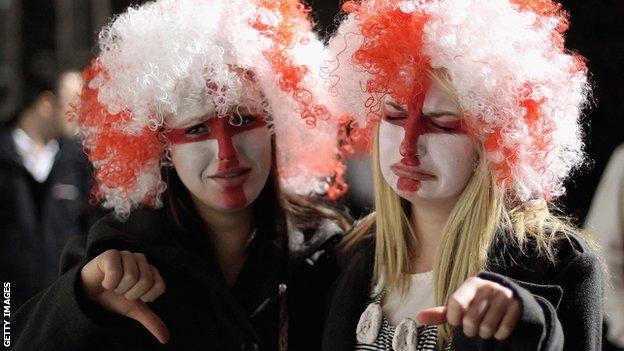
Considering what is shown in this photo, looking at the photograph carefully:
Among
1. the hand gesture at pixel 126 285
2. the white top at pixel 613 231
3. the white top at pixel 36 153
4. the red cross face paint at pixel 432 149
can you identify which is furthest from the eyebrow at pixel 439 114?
the white top at pixel 36 153

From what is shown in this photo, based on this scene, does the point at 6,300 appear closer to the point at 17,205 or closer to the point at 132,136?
the point at 132,136

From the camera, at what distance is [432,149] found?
181 cm

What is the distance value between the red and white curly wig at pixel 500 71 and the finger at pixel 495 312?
37cm

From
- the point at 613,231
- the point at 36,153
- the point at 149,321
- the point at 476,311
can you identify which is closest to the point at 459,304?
the point at 476,311

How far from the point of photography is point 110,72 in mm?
2096

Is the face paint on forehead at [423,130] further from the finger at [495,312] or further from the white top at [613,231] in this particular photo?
the white top at [613,231]

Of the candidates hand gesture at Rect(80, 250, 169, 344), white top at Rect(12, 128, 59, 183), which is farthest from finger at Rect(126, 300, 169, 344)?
white top at Rect(12, 128, 59, 183)

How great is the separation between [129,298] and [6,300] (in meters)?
0.75

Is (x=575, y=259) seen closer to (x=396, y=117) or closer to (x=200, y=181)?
(x=396, y=117)

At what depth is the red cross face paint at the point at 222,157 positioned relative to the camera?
6.65 ft

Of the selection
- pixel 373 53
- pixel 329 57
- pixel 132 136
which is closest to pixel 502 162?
pixel 373 53

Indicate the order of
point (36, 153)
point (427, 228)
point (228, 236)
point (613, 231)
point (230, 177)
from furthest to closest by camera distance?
point (36, 153) → point (613, 231) → point (228, 236) → point (230, 177) → point (427, 228)

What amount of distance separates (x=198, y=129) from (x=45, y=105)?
2201 millimetres

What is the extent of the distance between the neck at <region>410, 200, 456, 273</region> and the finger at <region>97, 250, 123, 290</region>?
615 millimetres
